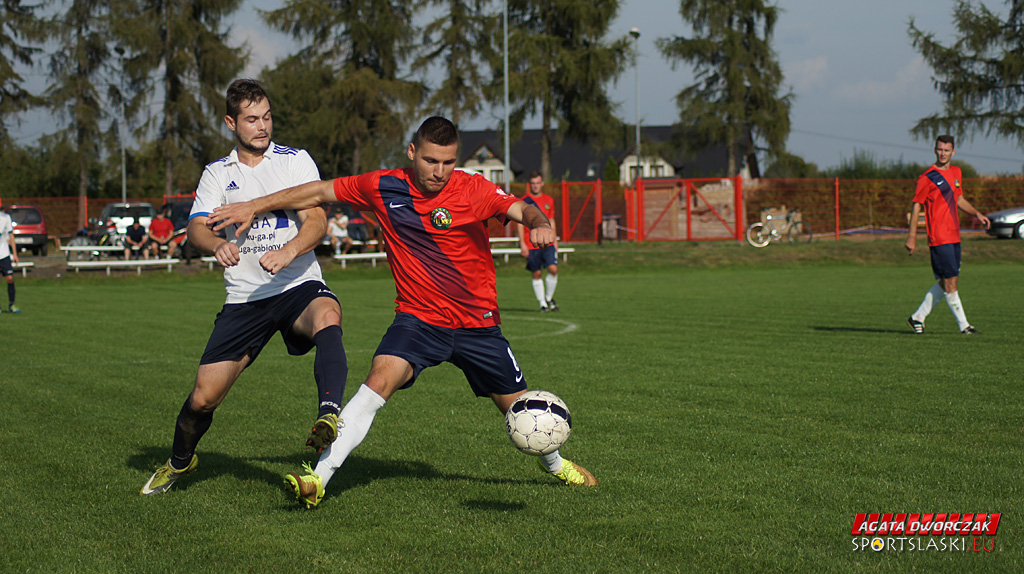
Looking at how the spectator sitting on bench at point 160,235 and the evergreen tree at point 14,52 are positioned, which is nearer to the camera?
the spectator sitting on bench at point 160,235

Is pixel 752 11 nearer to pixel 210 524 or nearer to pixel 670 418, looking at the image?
pixel 670 418

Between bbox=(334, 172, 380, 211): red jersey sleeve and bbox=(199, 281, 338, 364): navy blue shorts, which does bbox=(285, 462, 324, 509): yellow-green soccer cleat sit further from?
bbox=(334, 172, 380, 211): red jersey sleeve

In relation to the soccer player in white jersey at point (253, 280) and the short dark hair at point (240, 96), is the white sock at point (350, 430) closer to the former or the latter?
the soccer player in white jersey at point (253, 280)

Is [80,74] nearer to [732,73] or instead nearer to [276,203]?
[732,73]

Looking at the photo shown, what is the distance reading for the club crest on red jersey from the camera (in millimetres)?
4625

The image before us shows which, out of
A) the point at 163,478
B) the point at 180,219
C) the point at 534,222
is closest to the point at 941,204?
the point at 534,222

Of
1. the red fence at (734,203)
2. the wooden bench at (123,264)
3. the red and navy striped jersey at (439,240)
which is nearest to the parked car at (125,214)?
the wooden bench at (123,264)

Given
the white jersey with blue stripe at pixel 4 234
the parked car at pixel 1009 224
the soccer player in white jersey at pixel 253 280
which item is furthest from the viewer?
the parked car at pixel 1009 224

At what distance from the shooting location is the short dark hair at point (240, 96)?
4844 mm

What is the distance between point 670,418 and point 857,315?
8369 millimetres

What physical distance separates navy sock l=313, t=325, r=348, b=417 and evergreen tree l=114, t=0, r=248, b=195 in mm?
37435

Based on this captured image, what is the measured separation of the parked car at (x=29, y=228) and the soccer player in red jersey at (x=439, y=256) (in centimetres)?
3381

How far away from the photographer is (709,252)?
1142 inches

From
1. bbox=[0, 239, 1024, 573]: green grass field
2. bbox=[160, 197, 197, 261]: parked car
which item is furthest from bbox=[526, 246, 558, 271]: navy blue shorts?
bbox=[160, 197, 197, 261]: parked car
